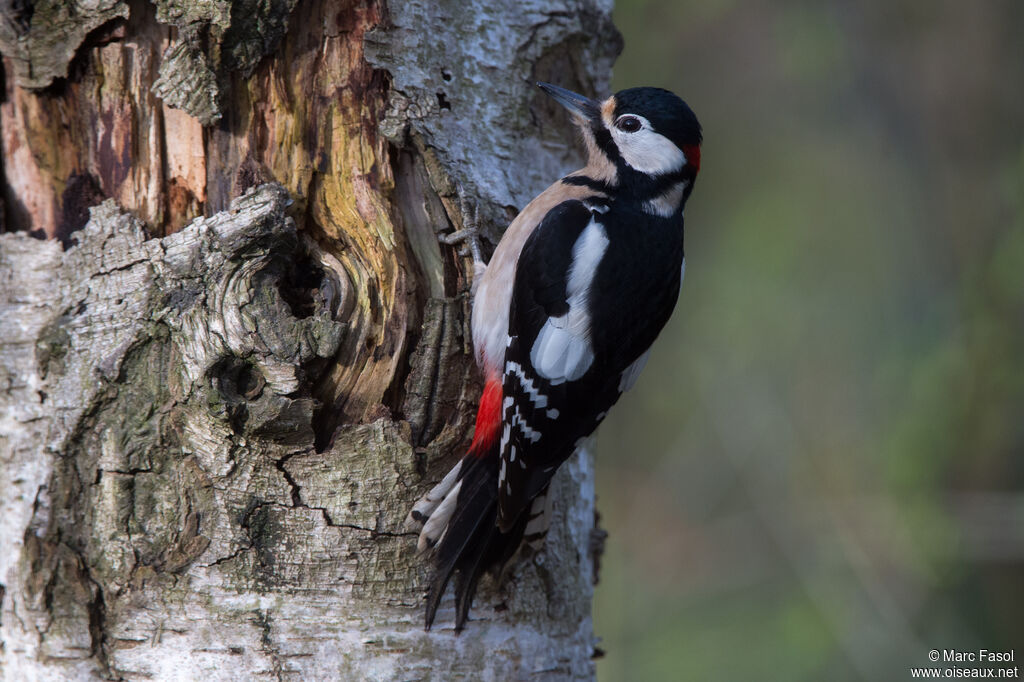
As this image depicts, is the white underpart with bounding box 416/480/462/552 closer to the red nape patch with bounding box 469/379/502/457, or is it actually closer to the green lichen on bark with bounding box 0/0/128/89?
the red nape patch with bounding box 469/379/502/457

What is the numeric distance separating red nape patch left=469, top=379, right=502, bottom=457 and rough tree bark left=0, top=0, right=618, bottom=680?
4 cm

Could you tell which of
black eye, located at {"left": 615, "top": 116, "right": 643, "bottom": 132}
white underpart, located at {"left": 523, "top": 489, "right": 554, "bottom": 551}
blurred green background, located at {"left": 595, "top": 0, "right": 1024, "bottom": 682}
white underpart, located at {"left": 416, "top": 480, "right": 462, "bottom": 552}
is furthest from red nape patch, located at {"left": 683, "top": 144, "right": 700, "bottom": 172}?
blurred green background, located at {"left": 595, "top": 0, "right": 1024, "bottom": 682}

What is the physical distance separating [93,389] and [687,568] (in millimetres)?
3804

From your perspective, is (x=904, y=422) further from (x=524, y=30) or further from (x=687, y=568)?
(x=524, y=30)

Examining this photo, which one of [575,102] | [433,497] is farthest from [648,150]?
[433,497]

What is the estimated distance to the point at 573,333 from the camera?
92.1 inches

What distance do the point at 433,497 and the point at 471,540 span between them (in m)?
0.13

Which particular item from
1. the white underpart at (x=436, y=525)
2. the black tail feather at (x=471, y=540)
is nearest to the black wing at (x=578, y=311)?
the black tail feather at (x=471, y=540)

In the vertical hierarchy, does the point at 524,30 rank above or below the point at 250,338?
above

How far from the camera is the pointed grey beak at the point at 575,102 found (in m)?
2.39

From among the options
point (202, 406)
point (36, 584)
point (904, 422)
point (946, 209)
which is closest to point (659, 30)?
point (946, 209)

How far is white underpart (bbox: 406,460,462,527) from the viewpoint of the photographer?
6.34 ft

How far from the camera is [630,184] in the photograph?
106 inches

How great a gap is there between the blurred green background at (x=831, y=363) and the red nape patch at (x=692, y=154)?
190 cm
